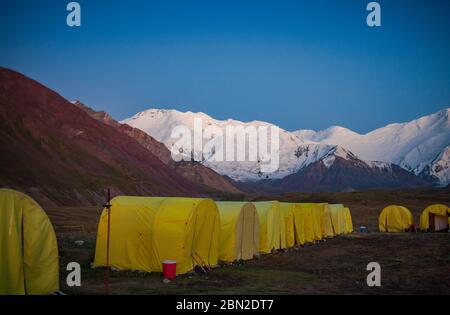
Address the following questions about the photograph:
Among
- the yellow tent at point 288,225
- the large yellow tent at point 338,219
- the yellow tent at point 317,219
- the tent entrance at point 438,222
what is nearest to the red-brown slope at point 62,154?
the large yellow tent at point 338,219

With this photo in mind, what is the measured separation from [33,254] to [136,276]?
5.60m

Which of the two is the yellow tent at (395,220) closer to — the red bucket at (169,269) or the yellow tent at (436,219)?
the yellow tent at (436,219)

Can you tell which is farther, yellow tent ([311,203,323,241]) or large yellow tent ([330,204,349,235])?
large yellow tent ([330,204,349,235])

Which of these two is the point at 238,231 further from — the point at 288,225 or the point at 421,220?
the point at 421,220

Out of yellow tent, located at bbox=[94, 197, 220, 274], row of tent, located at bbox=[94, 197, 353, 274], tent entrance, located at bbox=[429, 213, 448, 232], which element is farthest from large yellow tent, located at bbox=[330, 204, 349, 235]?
yellow tent, located at bbox=[94, 197, 220, 274]

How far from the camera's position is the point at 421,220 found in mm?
47438

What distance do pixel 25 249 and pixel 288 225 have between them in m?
19.6

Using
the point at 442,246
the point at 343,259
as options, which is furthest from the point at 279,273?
the point at 442,246

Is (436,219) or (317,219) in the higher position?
(317,219)

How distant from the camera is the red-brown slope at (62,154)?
8588 centimetres

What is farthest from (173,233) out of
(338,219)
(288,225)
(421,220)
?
(421,220)

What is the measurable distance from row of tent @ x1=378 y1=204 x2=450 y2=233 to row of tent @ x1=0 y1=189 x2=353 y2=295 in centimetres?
1799

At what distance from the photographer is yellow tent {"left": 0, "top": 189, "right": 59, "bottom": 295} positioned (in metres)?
12.6

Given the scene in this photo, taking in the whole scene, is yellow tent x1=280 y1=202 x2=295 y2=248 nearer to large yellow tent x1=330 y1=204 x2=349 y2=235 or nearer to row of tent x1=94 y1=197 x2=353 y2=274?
row of tent x1=94 y1=197 x2=353 y2=274
